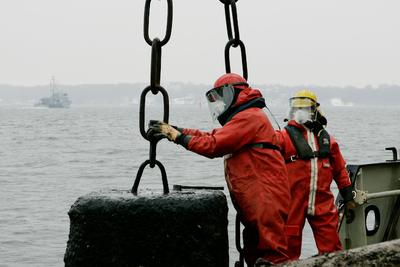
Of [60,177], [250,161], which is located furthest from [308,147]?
[60,177]

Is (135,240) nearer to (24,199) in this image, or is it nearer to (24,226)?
(24,226)

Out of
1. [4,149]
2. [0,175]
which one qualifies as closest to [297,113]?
[0,175]

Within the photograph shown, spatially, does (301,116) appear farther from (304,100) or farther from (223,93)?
(223,93)

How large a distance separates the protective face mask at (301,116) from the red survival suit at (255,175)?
1.53 metres

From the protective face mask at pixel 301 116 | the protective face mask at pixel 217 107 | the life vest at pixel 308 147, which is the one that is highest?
the protective face mask at pixel 217 107

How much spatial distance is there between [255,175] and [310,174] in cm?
163

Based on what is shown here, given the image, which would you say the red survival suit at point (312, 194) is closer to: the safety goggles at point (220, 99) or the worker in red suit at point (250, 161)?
the worker in red suit at point (250, 161)

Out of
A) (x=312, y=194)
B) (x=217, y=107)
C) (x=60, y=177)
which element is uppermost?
(x=217, y=107)

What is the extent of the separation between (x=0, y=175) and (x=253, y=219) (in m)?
35.3

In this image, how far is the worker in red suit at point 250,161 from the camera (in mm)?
4426

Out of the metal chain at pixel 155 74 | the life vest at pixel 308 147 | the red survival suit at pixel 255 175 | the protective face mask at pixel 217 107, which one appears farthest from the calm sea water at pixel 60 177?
the life vest at pixel 308 147

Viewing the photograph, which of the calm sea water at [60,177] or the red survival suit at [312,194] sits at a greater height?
the red survival suit at [312,194]

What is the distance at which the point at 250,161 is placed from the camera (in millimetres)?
4469

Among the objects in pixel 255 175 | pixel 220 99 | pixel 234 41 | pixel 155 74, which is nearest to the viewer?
pixel 155 74
